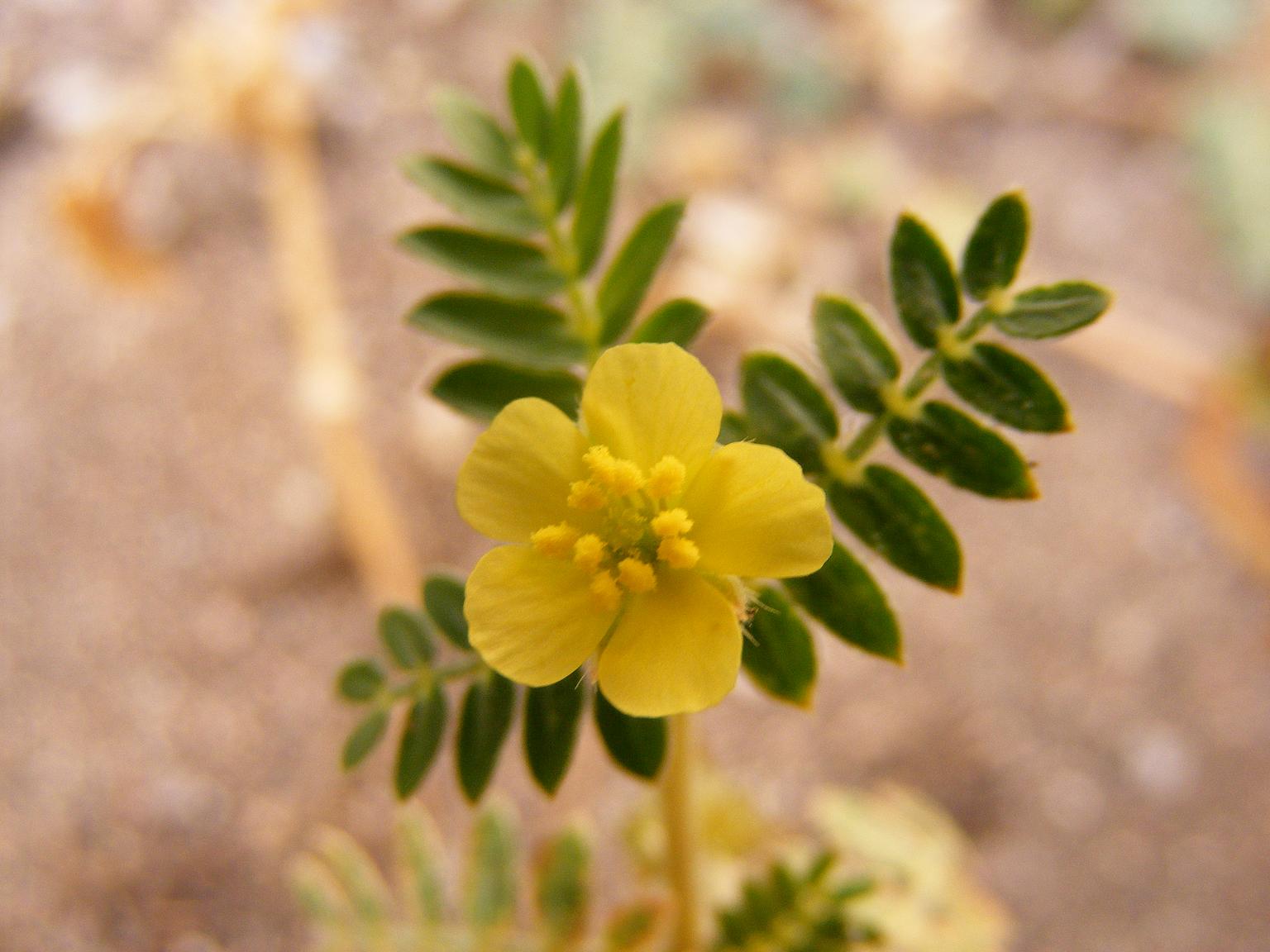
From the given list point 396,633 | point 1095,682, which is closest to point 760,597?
point 396,633

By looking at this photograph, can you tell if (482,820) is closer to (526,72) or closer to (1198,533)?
(526,72)

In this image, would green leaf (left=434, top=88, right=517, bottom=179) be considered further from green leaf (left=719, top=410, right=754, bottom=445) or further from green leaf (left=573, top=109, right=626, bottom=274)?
green leaf (left=719, top=410, right=754, bottom=445)

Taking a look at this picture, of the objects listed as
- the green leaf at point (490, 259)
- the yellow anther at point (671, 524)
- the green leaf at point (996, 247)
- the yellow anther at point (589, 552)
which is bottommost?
the yellow anther at point (671, 524)

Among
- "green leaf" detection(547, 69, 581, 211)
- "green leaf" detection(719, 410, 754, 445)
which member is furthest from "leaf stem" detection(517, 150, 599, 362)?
"green leaf" detection(719, 410, 754, 445)

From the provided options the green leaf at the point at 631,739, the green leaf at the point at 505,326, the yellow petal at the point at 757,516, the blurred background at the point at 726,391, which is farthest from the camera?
the blurred background at the point at 726,391

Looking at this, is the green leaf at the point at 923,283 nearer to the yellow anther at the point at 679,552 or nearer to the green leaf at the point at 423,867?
the yellow anther at the point at 679,552

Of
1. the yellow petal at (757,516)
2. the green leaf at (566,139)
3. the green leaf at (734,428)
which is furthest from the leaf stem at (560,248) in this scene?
the yellow petal at (757,516)
